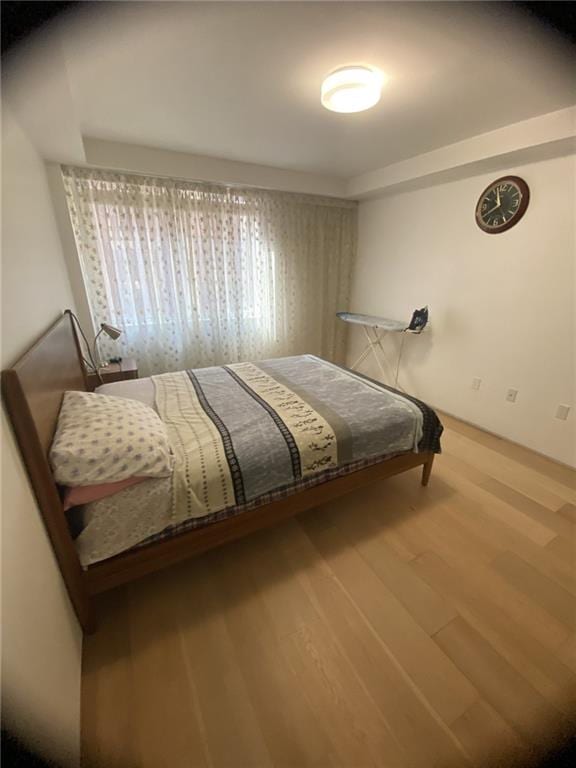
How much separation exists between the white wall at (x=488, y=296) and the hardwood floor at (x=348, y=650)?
1006mm

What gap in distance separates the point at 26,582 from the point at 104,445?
1.48 feet

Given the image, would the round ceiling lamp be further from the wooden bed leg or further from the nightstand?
the nightstand

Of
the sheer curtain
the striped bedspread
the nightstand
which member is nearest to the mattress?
the striped bedspread

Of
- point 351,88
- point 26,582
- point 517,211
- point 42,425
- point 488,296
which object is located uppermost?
point 351,88

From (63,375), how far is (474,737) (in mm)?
2158

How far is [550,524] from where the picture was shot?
175cm

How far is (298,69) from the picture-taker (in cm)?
146

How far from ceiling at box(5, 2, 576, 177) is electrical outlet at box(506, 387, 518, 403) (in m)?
1.87

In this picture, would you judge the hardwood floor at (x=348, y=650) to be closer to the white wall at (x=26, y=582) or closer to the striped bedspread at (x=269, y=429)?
the white wall at (x=26, y=582)

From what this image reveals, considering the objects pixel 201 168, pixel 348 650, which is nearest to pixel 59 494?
pixel 348 650

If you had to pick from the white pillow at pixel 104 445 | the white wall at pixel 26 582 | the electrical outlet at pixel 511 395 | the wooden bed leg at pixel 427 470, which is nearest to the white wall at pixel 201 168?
the white wall at pixel 26 582

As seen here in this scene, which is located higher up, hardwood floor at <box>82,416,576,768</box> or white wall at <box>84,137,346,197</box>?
white wall at <box>84,137,346,197</box>

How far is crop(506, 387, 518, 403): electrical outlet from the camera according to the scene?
2.51m

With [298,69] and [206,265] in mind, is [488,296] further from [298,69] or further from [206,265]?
[206,265]
